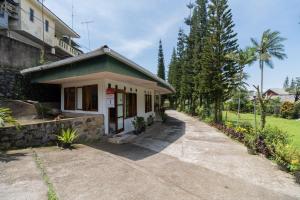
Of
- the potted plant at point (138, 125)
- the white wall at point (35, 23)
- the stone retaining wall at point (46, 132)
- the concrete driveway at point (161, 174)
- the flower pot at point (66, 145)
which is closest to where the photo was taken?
the concrete driveway at point (161, 174)

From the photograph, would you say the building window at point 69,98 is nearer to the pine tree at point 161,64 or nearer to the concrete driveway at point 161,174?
the concrete driveway at point 161,174

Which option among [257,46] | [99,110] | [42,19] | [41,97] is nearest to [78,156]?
[99,110]

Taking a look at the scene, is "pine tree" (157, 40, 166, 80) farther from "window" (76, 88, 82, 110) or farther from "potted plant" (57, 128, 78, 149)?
"potted plant" (57, 128, 78, 149)

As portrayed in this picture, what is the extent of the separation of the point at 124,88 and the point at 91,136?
3.51 meters

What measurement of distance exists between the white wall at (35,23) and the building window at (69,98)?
342 inches

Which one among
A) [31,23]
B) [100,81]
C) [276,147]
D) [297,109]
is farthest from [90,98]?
[297,109]

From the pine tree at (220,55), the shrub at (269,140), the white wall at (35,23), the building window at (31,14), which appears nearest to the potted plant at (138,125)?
the shrub at (269,140)

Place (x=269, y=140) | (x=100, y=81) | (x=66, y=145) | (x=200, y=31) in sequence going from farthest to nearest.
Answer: (x=200, y=31) → (x=100, y=81) → (x=269, y=140) → (x=66, y=145)

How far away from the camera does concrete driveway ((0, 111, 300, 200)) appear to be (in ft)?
13.2

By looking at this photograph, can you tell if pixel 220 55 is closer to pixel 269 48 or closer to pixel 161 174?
pixel 269 48

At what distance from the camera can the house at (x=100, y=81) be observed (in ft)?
24.5

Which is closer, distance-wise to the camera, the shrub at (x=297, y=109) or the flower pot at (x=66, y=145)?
the flower pot at (x=66, y=145)

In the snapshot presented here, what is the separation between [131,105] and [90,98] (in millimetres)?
3074

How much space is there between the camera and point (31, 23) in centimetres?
1653
